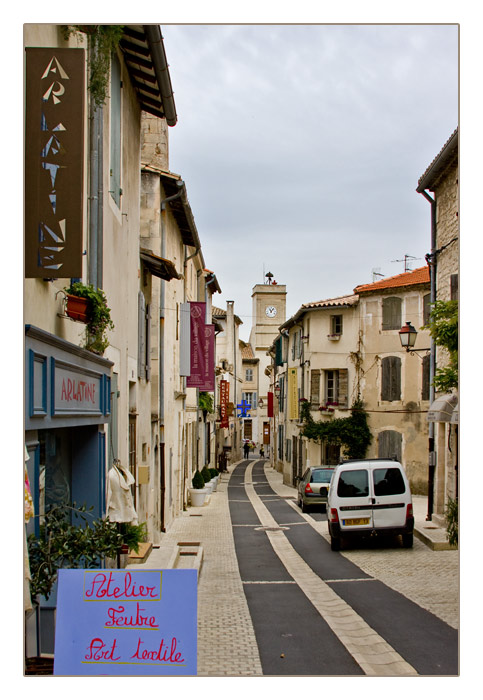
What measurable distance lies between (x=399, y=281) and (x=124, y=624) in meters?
28.2

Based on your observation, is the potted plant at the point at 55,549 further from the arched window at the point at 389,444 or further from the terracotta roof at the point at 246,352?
the terracotta roof at the point at 246,352

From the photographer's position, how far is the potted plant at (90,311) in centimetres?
714

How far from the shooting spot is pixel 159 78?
35.0 ft

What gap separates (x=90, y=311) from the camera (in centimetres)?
763

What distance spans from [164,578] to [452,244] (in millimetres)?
13345

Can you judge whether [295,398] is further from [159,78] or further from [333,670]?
[333,670]

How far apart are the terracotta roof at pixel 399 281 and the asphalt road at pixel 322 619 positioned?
16.7 metres

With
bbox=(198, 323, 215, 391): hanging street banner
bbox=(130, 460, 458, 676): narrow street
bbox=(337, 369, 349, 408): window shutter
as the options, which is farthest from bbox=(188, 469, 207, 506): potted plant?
bbox=(337, 369, 349, 408): window shutter

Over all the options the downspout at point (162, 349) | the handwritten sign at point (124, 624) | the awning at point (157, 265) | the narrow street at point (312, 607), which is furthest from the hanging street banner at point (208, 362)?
the handwritten sign at point (124, 624)

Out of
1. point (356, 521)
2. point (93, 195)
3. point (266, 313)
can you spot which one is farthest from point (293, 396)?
point (266, 313)

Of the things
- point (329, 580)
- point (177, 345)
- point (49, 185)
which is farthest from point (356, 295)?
point (49, 185)

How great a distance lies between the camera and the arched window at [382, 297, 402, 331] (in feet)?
106

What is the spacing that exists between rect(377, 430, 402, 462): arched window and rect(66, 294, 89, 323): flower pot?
25597 millimetres

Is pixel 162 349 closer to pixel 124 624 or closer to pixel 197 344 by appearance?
pixel 197 344
